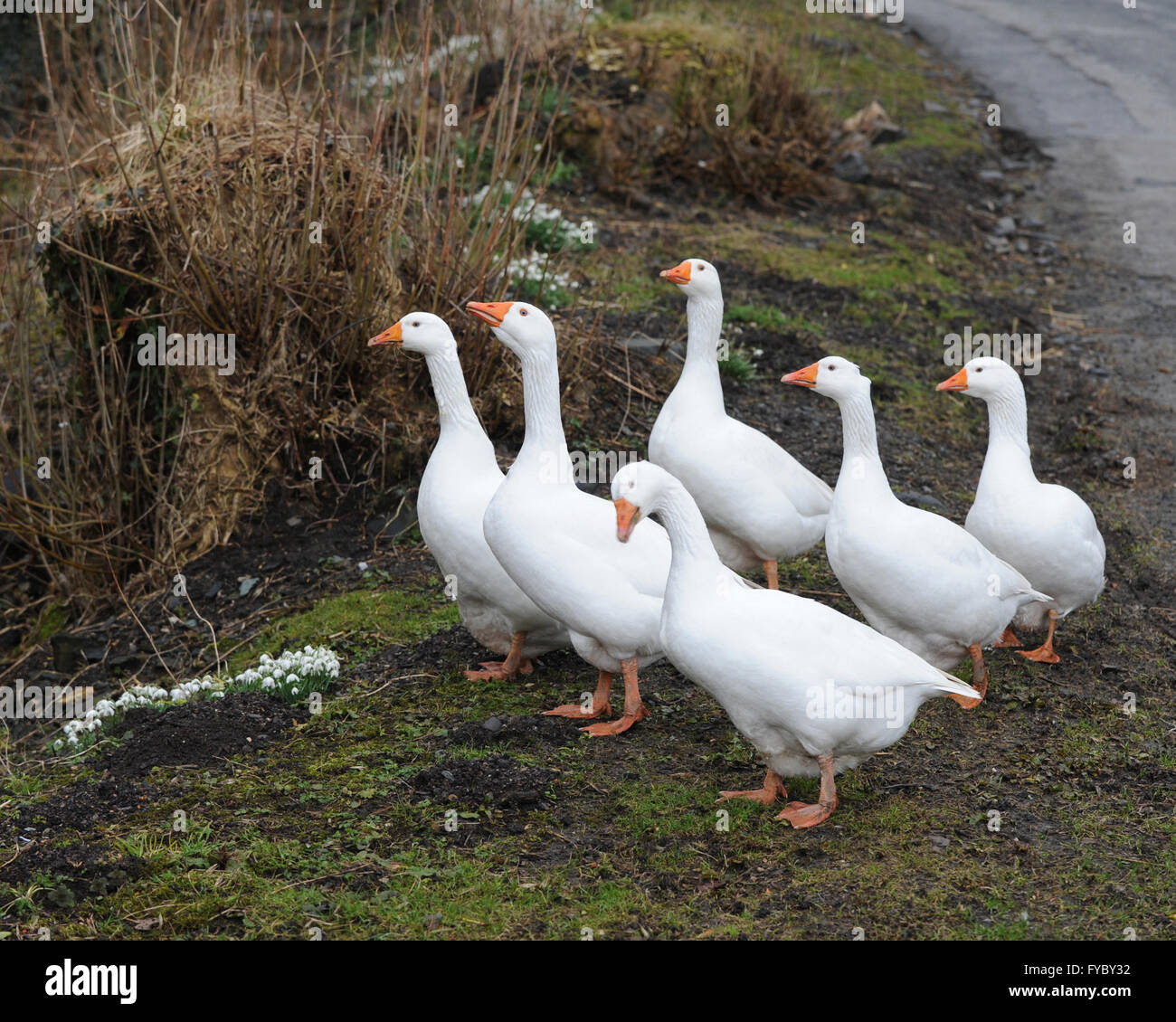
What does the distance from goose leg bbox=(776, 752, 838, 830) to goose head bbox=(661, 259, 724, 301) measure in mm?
2791

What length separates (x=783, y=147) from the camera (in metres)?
11.9

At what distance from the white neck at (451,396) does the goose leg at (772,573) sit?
1.63 meters

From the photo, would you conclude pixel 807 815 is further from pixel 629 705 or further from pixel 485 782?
→ pixel 485 782

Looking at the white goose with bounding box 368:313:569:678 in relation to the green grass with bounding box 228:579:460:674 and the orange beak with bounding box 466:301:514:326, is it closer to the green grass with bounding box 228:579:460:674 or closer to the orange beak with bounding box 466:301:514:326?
the orange beak with bounding box 466:301:514:326

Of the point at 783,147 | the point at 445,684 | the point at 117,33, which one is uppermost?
the point at 117,33

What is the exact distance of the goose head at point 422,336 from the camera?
19.4ft

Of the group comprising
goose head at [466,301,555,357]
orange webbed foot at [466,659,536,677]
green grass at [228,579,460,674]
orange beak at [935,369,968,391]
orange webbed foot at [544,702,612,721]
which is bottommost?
green grass at [228,579,460,674]

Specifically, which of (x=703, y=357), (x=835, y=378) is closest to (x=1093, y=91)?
(x=703, y=357)

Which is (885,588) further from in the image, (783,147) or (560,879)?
(783,147)

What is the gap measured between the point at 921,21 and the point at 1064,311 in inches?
418

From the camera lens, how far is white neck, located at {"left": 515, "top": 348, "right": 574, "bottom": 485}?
542 cm

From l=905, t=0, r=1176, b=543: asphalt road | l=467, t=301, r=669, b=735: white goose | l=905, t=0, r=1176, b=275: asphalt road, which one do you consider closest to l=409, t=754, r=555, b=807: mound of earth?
l=467, t=301, r=669, b=735: white goose

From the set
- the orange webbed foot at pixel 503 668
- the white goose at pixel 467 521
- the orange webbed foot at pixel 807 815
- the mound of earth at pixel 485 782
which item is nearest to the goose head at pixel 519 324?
the white goose at pixel 467 521
